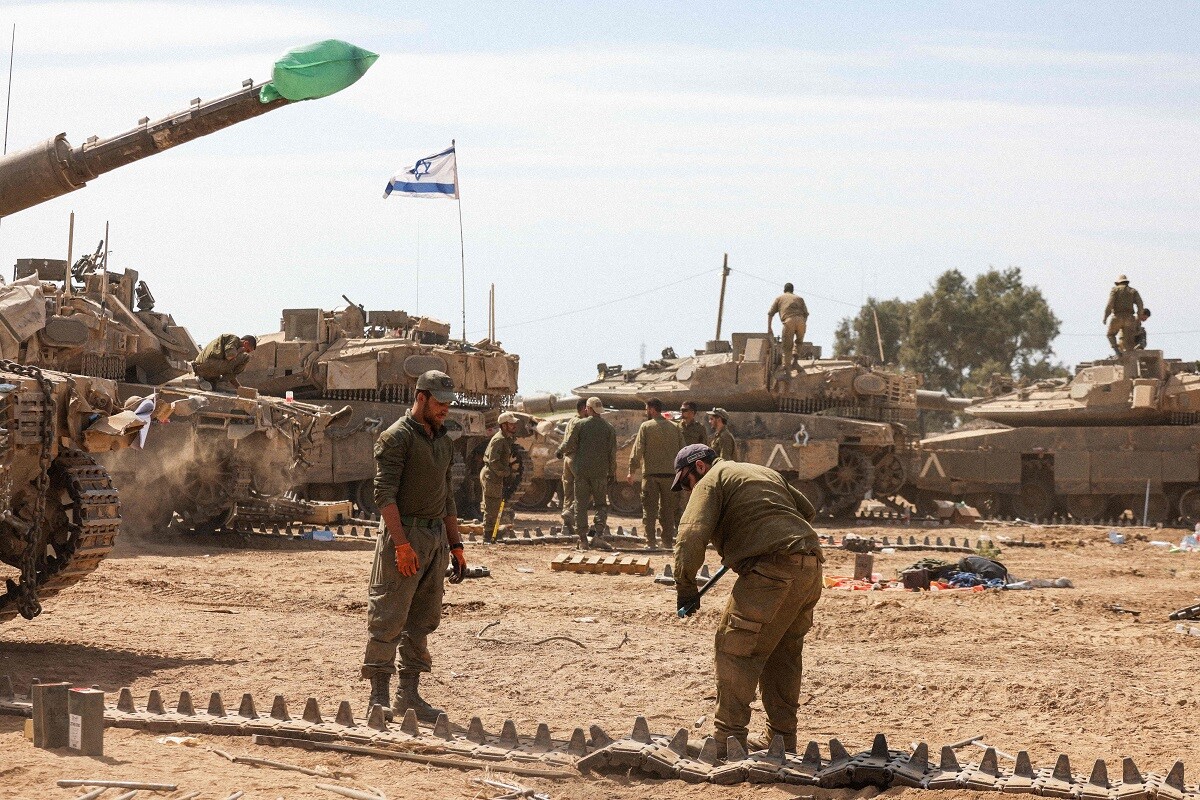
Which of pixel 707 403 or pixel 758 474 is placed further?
pixel 707 403

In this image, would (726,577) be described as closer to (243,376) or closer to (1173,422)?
(243,376)

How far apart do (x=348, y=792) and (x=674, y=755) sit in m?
1.39

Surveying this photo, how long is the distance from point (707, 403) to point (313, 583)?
12783mm

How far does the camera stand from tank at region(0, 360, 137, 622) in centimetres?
866

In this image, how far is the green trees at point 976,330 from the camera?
54594mm

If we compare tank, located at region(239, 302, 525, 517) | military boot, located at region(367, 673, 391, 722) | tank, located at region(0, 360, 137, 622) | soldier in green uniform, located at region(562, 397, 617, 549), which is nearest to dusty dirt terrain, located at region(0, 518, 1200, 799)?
military boot, located at region(367, 673, 391, 722)

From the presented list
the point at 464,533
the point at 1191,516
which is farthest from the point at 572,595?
the point at 1191,516

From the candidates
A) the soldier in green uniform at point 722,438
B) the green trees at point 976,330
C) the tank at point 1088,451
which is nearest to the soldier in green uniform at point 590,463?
the soldier in green uniform at point 722,438

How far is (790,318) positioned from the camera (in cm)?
2464

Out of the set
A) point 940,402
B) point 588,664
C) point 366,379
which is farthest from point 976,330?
point 588,664

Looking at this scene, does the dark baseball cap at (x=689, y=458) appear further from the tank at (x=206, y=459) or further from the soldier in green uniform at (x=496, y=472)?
the soldier in green uniform at (x=496, y=472)

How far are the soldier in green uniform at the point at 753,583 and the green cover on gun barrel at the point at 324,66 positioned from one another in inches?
105

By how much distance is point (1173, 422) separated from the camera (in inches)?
972

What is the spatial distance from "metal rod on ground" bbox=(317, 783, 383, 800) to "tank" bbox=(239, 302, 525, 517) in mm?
14409
